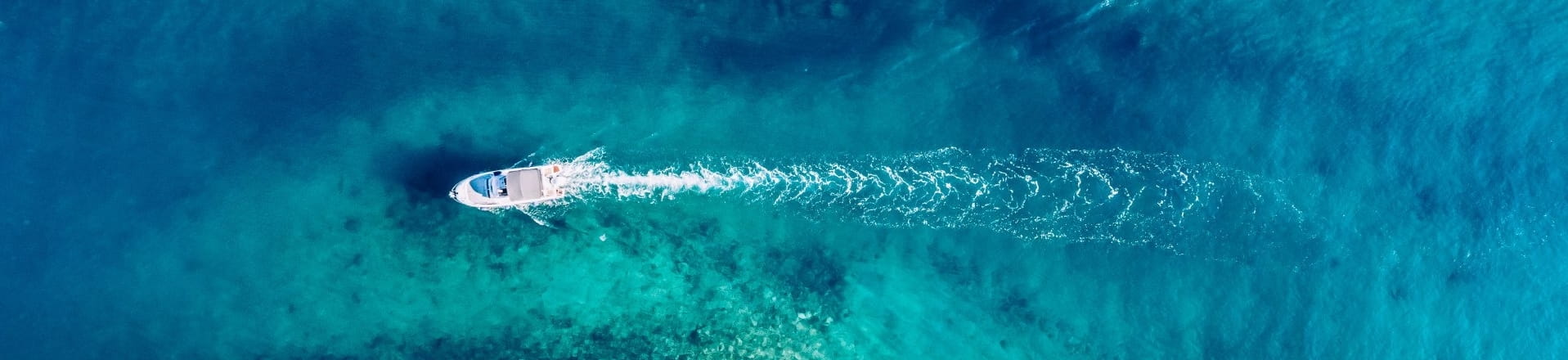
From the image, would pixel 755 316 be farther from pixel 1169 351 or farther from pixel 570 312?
pixel 1169 351

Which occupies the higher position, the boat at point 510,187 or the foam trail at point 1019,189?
the boat at point 510,187

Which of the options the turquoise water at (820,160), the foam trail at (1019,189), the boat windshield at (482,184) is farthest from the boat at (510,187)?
the foam trail at (1019,189)

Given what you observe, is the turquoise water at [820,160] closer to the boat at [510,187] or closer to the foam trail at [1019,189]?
the foam trail at [1019,189]

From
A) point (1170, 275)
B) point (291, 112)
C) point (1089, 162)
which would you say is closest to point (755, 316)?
point (1089, 162)

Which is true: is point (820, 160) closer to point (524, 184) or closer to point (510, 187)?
point (524, 184)

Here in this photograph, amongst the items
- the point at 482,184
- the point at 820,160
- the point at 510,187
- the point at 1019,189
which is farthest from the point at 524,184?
the point at 1019,189
